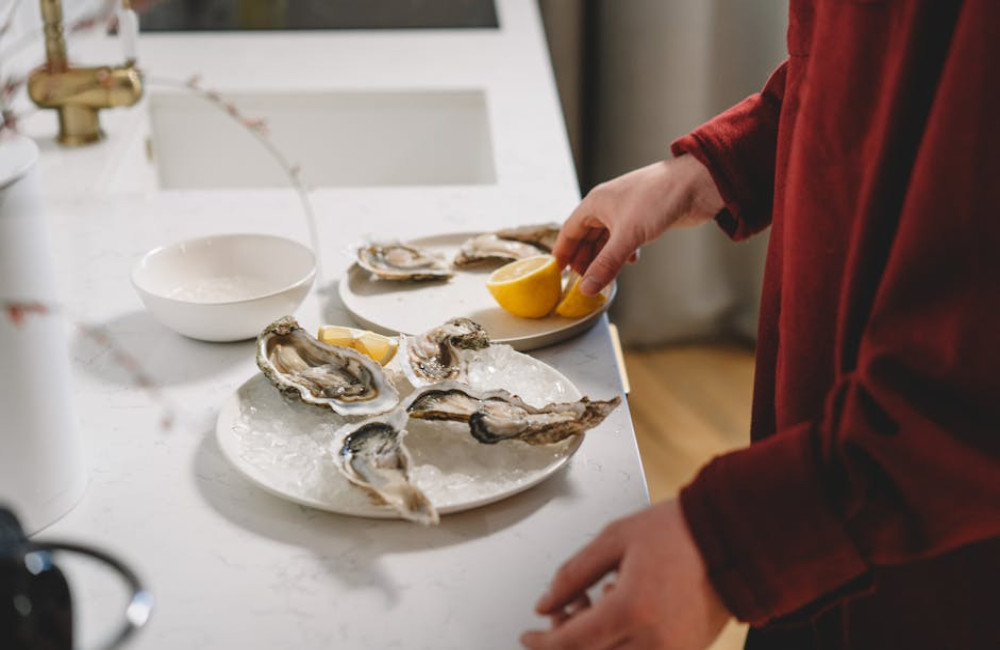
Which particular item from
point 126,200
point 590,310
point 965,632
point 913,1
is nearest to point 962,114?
point 913,1

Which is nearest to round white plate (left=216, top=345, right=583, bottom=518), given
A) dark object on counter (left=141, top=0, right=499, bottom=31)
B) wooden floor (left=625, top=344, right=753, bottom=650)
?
dark object on counter (left=141, top=0, right=499, bottom=31)

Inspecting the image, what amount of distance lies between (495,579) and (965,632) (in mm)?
359

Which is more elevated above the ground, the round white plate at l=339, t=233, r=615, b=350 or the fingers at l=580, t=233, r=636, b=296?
the fingers at l=580, t=233, r=636, b=296

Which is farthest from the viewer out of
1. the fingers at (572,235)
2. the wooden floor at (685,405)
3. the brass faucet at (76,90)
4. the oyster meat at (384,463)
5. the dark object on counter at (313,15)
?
the wooden floor at (685,405)

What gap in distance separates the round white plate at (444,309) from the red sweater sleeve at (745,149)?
18cm

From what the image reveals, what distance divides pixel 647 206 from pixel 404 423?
390mm

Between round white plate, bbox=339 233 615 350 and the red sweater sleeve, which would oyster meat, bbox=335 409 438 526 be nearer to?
round white plate, bbox=339 233 615 350

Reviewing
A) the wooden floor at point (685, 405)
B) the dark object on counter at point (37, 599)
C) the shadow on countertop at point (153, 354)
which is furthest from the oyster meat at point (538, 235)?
the wooden floor at point (685, 405)

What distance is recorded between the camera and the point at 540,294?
1093 millimetres

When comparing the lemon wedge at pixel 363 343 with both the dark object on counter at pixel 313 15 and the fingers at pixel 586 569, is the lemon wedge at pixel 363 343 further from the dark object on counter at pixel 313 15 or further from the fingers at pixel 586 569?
the dark object on counter at pixel 313 15

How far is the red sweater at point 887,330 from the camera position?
59 centimetres

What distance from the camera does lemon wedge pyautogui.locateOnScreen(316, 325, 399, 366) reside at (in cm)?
98

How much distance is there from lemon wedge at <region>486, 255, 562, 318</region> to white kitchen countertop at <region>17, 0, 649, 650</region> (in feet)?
0.18

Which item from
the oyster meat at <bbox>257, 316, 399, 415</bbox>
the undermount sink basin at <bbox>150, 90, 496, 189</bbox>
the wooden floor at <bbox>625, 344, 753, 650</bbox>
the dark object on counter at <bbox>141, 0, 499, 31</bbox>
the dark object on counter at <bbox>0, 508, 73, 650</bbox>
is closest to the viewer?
the dark object on counter at <bbox>0, 508, 73, 650</bbox>
